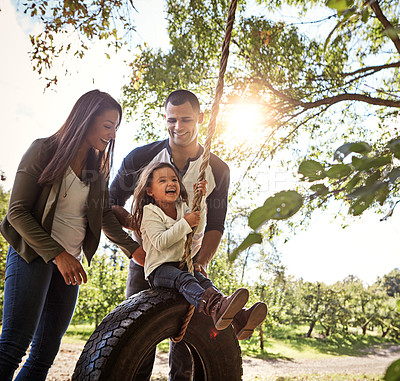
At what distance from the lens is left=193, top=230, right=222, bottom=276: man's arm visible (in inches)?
77.1

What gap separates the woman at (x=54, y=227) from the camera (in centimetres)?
152

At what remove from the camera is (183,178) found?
205cm

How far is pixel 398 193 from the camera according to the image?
19.5ft

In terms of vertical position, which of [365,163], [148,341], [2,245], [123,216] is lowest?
[148,341]

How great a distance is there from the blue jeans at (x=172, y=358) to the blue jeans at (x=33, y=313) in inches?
14.7

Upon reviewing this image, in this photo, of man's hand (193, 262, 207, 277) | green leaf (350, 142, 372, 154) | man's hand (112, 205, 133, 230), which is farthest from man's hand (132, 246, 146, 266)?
green leaf (350, 142, 372, 154)

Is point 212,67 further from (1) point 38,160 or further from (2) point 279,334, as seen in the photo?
(2) point 279,334

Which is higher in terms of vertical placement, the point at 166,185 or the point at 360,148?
the point at 166,185

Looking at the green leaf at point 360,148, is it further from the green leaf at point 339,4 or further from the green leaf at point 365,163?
the green leaf at point 339,4

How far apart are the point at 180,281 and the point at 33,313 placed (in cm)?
60

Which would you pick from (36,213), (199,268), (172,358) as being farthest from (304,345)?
(36,213)

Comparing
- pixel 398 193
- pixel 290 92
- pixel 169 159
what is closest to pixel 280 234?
pixel 398 193

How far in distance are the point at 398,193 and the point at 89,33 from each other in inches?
199

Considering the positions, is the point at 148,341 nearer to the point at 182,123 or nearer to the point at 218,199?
the point at 218,199
